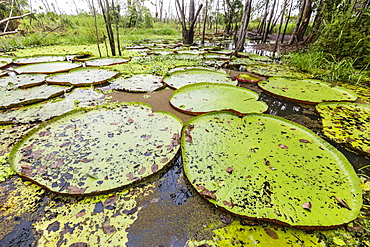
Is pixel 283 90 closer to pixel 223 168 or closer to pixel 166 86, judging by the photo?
pixel 166 86

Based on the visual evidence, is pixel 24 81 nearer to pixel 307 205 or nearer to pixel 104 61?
pixel 104 61

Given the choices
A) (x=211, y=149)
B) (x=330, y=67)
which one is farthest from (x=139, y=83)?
(x=330, y=67)

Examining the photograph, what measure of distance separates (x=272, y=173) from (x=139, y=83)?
2.49 metres

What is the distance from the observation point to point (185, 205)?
3.39 feet

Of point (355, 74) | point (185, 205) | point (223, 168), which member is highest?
point (355, 74)

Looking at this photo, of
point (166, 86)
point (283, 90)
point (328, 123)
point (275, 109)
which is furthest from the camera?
point (166, 86)

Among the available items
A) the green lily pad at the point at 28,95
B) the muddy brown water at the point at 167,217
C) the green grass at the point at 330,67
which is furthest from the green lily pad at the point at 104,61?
the green grass at the point at 330,67

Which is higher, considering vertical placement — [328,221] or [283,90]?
[283,90]

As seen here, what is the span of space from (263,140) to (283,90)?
5.29 feet

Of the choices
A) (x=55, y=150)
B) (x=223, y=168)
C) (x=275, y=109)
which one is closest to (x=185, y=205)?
(x=223, y=168)

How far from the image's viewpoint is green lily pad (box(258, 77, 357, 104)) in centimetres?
235

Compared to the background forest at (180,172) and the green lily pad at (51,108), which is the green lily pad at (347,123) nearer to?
the background forest at (180,172)

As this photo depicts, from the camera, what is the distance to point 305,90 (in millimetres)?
2619

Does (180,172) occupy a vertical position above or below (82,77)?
below
